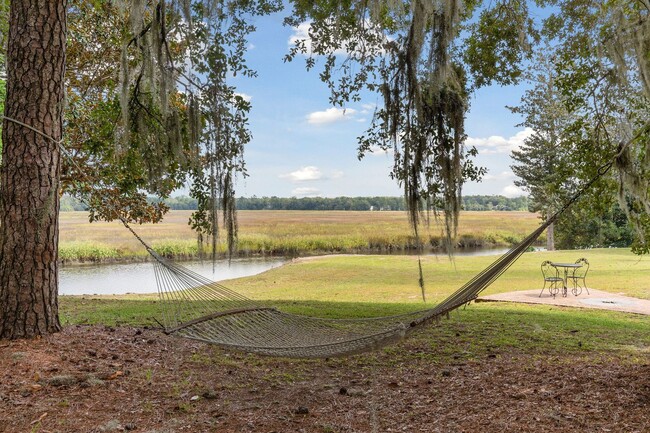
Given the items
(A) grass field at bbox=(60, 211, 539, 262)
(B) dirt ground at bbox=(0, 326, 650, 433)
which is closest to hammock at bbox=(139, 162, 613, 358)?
(B) dirt ground at bbox=(0, 326, 650, 433)

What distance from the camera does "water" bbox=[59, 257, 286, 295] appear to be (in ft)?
29.7

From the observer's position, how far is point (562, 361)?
3.04 m

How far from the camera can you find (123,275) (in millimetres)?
10172

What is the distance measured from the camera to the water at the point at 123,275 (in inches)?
356

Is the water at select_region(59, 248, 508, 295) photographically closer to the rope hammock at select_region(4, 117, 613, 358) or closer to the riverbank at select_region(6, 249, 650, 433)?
the riverbank at select_region(6, 249, 650, 433)

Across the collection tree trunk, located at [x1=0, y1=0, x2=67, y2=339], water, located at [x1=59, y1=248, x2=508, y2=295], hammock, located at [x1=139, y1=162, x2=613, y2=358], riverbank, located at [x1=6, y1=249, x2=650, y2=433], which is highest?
tree trunk, located at [x1=0, y1=0, x2=67, y2=339]

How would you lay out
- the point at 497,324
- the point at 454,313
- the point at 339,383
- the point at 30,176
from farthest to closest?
the point at 454,313 < the point at 497,324 < the point at 30,176 < the point at 339,383

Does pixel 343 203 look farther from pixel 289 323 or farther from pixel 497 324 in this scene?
pixel 289 323

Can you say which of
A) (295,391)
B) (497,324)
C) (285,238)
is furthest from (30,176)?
(285,238)

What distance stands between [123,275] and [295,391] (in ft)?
28.2

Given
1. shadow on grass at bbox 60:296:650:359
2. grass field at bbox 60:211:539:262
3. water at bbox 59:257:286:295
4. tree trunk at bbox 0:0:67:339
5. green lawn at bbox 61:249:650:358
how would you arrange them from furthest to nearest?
grass field at bbox 60:211:539:262
water at bbox 59:257:286:295
green lawn at bbox 61:249:650:358
shadow on grass at bbox 60:296:650:359
tree trunk at bbox 0:0:67:339

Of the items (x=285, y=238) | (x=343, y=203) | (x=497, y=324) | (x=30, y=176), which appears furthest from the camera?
(x=343, y=203)

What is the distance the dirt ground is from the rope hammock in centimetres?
19

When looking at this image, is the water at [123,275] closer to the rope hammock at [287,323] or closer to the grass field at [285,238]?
the grass field at [285,238]
